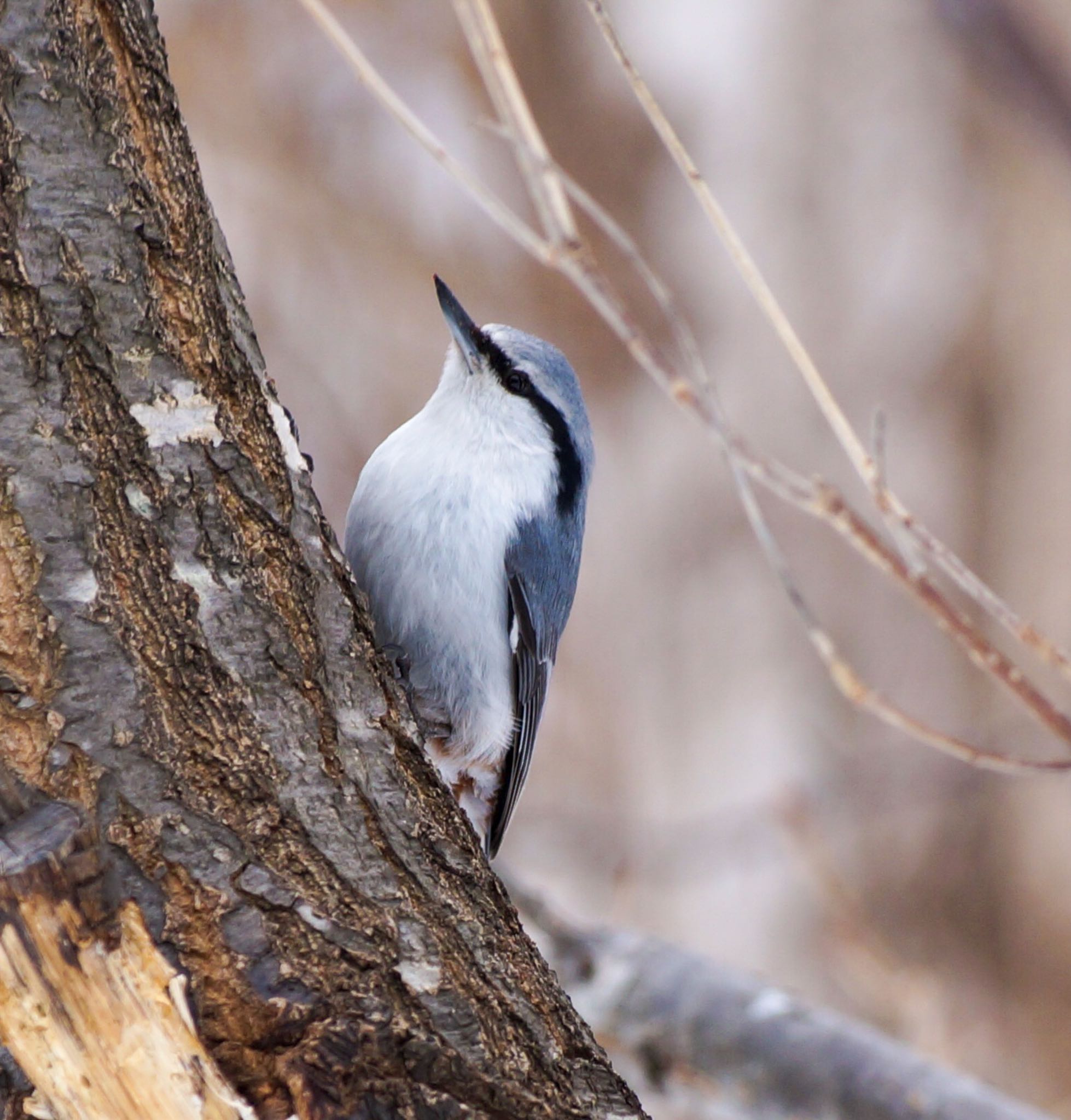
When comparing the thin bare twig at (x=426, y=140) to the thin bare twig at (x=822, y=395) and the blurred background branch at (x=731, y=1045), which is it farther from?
the blurred background branch at (x=731, y=1045)

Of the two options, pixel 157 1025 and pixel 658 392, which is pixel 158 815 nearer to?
pixel 157 1025

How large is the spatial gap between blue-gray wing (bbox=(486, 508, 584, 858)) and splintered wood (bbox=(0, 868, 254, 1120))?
122 centimetres

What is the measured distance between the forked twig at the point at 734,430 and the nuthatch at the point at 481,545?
1.58ft

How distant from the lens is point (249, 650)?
53.1 inches

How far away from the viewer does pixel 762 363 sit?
17.3ft

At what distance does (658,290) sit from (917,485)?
153 inches

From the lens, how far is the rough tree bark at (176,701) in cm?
123

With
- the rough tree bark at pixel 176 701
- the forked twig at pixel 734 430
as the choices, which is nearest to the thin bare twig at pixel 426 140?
the forked twig at pixel 734 430

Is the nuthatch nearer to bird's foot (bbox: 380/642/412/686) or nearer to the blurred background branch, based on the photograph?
bird's foot (bbox: 380/642/412/686)

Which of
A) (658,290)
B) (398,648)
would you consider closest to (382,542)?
(398,648)

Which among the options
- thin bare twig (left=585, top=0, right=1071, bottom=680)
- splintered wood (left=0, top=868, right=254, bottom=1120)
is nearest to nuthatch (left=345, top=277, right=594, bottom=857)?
thin bare twig (left=585, top=0, right=1071, bottom=680)

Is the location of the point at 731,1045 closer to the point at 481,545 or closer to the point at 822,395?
the point at 481,545

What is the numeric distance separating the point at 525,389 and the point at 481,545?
14.6 inches

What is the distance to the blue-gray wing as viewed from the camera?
7.83 ft
